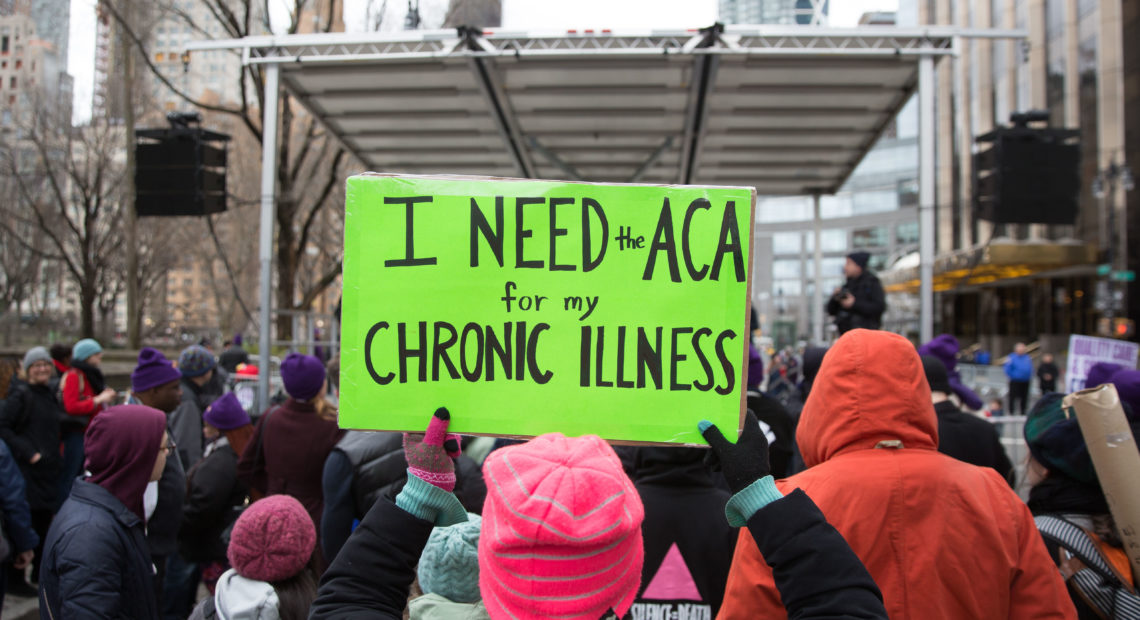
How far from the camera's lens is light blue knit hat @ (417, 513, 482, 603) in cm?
209

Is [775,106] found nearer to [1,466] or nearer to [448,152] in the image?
[448,152]

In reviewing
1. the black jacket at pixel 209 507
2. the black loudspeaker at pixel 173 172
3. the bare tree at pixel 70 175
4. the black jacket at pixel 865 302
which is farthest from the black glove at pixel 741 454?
the bare tree at pixel 70 175

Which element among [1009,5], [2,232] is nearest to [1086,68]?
[1009,5]

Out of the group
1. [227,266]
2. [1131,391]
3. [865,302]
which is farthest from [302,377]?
[227,266]

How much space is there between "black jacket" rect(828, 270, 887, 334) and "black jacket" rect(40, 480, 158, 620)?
196 inches

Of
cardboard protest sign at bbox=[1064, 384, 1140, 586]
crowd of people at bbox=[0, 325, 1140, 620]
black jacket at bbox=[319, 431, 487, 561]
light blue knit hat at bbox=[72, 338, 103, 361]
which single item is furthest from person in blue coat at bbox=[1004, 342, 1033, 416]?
light blue knit hat at bbox=[72, 338, 103, 361]

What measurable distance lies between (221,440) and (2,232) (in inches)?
1229

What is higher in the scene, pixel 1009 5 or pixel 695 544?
pixel 1009 5

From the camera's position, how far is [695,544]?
274 cm

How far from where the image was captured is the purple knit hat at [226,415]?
179 inches

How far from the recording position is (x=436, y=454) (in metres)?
1.74

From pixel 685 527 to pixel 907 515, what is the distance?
3.13ft

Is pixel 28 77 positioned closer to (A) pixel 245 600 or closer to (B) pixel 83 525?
(B) pixel 83 525

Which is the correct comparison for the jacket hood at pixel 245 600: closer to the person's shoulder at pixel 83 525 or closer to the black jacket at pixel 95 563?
the black jacket at pixel 95 563
